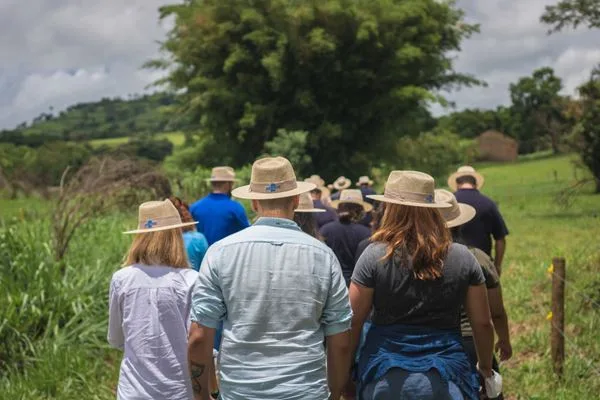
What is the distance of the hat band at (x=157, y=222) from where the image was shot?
3.83 m

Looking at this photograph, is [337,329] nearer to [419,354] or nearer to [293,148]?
[419,354]

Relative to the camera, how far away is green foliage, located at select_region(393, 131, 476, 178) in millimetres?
31188

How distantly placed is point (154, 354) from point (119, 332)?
10.6 inches

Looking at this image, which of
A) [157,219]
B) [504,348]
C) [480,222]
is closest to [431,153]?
[480,222]

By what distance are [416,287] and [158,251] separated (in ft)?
4.53

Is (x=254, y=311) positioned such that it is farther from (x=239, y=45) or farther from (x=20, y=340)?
(x=239, y=45)

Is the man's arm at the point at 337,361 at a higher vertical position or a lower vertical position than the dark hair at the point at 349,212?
lower

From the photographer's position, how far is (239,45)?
2842cm

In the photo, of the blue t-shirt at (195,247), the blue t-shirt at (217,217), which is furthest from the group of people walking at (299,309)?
the blue t-shirt at (217,217)

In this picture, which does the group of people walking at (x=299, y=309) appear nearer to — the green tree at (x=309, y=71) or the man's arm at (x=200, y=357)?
the man's arm at (x=200, y=357)

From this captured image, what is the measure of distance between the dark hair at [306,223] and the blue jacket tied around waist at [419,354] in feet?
8.22

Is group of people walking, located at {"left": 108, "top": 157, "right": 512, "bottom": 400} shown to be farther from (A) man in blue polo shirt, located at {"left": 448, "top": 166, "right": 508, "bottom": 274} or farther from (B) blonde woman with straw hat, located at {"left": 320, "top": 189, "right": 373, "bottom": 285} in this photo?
(A) man in blue polo shirt, located at {"left": 448, "top": 166, "right": 508, "bottom": 274}

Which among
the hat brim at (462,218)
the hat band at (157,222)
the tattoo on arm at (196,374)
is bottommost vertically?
the tattoo on arm at (196,374)

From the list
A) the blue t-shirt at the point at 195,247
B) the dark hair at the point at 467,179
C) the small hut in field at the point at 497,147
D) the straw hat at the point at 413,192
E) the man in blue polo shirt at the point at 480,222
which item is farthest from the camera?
the small hut in field at the point at 497,147
